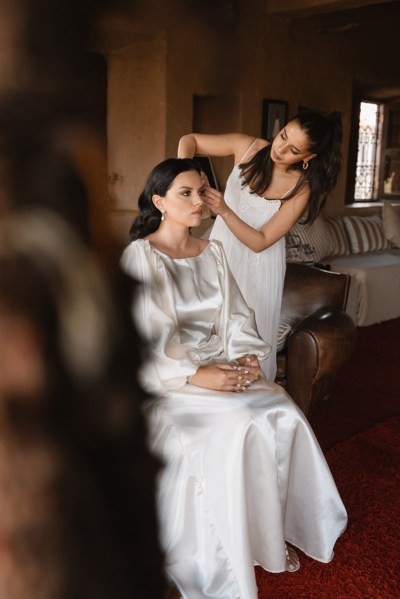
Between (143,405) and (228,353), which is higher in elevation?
(143,405)

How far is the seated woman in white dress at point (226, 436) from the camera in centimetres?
145

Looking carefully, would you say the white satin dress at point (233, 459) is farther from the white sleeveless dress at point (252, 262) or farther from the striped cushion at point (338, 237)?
the striped cushion at point (338, 237)

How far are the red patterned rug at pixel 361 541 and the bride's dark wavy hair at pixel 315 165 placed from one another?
3.40ft

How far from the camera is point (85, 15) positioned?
136 millimetres

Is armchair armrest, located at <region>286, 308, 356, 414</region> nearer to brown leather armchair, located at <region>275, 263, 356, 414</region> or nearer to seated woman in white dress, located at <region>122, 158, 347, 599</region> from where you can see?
brown leather armchair, located at <region>275, 263, 356, 414</region>

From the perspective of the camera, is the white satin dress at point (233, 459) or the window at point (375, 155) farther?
the window at point (375, 155)

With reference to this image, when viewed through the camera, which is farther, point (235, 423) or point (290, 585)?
point (290, 585)

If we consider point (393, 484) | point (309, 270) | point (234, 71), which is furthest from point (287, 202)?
point (234, 71)

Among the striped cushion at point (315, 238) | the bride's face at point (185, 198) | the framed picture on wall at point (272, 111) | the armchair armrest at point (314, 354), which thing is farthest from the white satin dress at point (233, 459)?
the striped cushion at point (315, 238)

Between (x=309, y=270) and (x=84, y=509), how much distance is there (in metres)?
2.93

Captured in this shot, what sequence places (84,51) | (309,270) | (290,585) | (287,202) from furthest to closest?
(309,270)
(287,202)
(290,585)
(84,51)

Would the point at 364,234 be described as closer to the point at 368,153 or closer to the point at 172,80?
the point at 368,153

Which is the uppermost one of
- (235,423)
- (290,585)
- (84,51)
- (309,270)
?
(84,51)

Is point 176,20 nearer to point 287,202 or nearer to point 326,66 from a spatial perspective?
point 326,66
